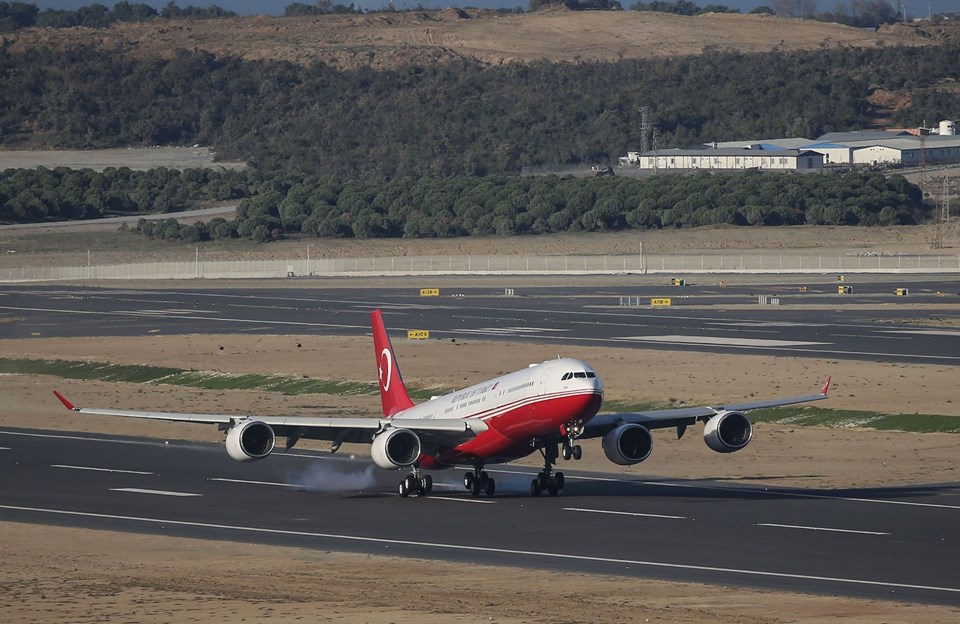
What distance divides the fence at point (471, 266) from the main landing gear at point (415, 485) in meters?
113

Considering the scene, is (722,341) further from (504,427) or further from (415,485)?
(504,427)

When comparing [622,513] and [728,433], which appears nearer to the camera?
[622,513]

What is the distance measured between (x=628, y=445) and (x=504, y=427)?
3621 mm

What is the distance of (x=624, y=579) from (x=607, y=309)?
85.7 metres

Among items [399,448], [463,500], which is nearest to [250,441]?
[399,448]

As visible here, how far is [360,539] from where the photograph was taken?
147 feet

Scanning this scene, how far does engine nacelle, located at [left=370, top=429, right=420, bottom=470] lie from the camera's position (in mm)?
47719

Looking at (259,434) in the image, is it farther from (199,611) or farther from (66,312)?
(66,312)

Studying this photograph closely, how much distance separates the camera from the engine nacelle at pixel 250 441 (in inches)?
1889

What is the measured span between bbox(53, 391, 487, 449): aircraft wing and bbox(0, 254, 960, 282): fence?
115157 millimetres

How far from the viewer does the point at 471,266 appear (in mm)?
173375

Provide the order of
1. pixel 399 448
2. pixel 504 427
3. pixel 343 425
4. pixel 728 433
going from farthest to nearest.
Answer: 1. pixel 728 433
2. pixel 343 425
3. pixel 504 427
4. pixel 399 448

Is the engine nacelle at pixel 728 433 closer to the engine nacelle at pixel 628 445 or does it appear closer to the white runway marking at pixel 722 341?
the engine nacelle at pixel 628 445

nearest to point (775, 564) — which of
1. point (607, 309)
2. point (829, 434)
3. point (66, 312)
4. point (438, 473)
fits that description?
point (438, 473)
